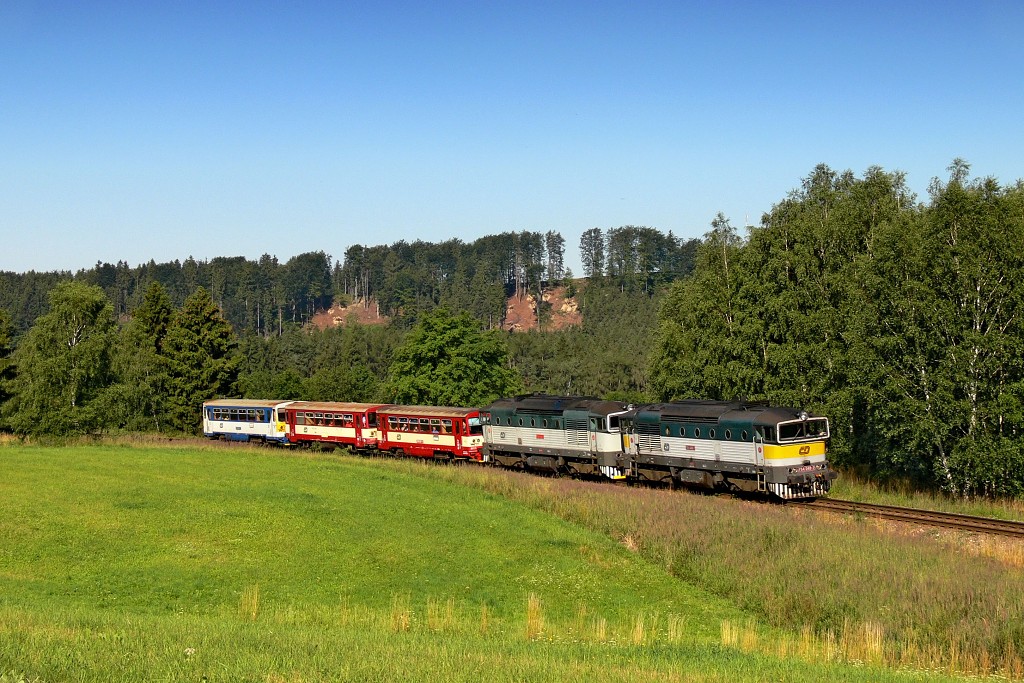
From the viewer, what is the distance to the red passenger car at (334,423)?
5784 centimetres

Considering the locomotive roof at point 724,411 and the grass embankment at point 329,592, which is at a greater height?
the locomotive roof at point 724,411

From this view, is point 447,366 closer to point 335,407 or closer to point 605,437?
point 335,407

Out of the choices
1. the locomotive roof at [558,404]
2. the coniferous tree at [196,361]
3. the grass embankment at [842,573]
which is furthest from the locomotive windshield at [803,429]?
the coniferous tree at [196,361]

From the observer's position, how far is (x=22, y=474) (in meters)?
39.9

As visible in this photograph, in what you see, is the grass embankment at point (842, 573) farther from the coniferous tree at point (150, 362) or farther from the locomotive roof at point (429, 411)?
the coniferous tree at point (150, 362)

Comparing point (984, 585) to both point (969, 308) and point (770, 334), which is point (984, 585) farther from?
point (770, 334)

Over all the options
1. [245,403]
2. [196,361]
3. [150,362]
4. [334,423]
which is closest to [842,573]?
[334,423]

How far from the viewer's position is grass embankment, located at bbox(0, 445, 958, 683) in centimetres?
1495

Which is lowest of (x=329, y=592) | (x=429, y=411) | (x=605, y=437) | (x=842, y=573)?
(x=329, y=592)

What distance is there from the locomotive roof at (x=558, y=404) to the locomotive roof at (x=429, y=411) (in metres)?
2.74

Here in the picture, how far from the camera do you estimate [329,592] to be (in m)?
23.7

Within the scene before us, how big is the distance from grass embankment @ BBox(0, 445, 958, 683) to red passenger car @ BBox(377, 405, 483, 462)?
33.2 feet

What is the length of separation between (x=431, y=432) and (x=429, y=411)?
144 cm

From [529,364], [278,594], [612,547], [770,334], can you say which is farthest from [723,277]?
[529,364]
